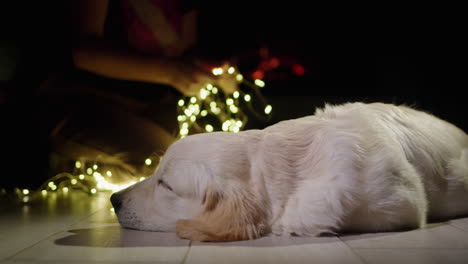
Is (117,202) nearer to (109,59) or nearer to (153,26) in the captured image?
(109,59)

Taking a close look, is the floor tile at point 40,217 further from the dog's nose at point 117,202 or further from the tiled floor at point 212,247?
the dog's nose at point 117,202

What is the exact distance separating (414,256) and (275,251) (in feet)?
1.60

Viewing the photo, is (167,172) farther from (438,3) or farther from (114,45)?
(438,3)

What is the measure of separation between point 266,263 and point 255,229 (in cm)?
40

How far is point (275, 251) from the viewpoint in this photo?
176 centimetres

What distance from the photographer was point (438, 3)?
4.79 m

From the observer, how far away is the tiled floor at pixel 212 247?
5.40 ft

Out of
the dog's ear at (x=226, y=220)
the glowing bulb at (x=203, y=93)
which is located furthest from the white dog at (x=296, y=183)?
the glowing bulb at (x=203, y=93)

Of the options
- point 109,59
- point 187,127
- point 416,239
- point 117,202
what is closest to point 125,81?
point 109,59

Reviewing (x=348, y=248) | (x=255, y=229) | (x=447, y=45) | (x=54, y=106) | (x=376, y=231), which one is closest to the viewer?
(x=348, y=248)

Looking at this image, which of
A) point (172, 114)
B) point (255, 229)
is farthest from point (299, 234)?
point (172, 114)

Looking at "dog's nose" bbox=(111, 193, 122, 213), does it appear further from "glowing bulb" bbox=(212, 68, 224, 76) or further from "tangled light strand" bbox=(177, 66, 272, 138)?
"glowing bulb" bbox=(212, 68, 224, 76)

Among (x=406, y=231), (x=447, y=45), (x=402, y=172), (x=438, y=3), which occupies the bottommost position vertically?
(x=406, y=231)

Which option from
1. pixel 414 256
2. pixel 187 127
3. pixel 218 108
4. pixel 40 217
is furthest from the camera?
pixel 218 108
